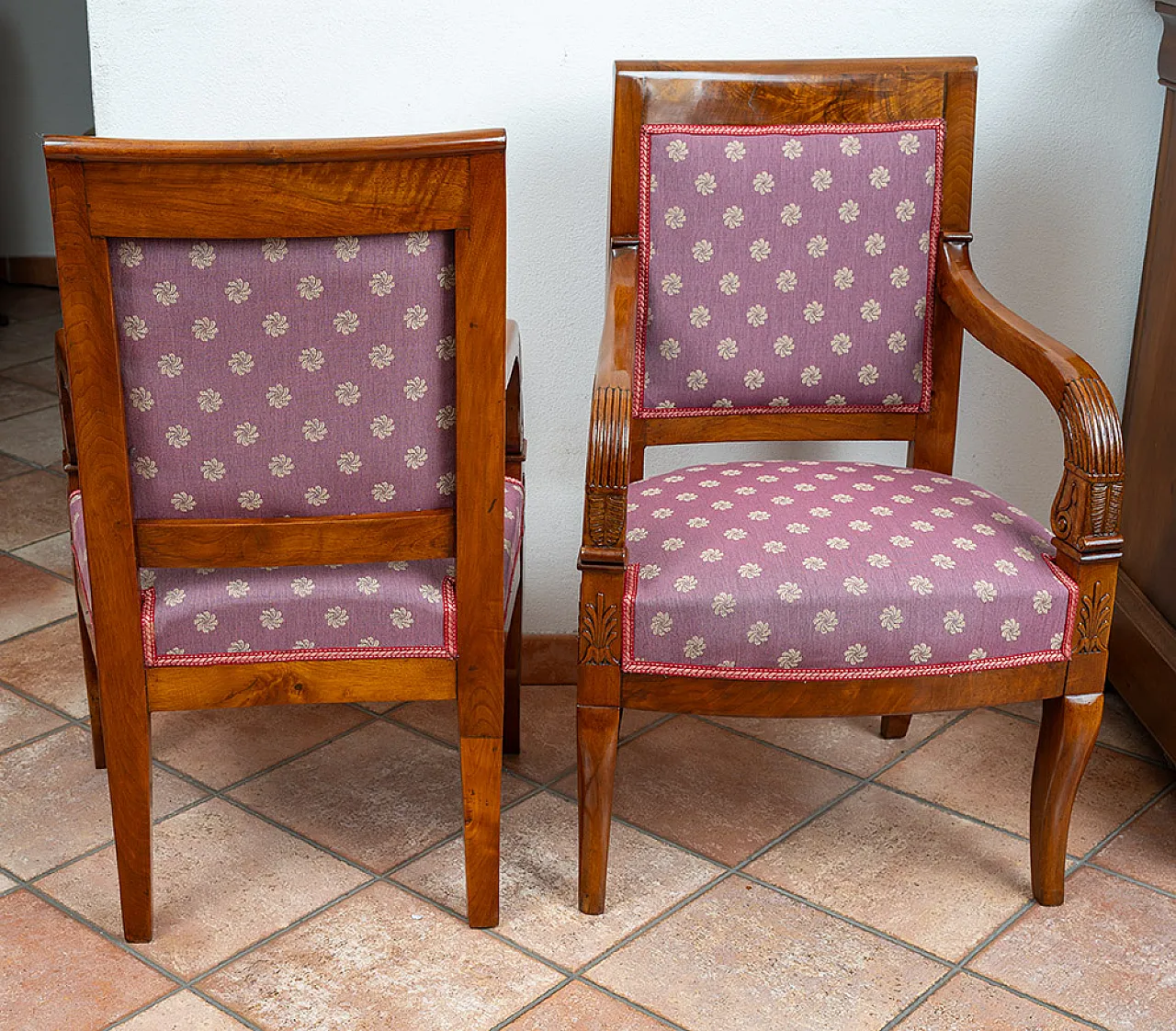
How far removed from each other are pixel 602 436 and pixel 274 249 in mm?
431

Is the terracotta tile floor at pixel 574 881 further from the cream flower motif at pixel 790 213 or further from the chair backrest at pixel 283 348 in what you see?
the cream flower motif at pixel 790 213

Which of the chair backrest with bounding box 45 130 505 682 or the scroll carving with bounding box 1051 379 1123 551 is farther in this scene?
the scroll carving with bounding box 1051 379 1123 551

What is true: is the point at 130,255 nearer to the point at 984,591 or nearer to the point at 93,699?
the point at 93,699

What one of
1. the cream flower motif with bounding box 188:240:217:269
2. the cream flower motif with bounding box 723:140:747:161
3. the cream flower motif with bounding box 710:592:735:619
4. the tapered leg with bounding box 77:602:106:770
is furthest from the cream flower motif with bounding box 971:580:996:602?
the tapered leg with bounding box 77:602:106:770

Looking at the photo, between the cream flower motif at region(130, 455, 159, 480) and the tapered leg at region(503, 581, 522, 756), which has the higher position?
the cream flower motif at region(130, 455, 159, 480)

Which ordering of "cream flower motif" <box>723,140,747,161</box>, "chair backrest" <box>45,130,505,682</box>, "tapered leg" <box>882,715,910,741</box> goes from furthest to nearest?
"tapered leg" <box>882,715,910,741</box>
"cream flower motif" <box>723,140,747,161</box>
"chair backrest" <box>45,130,505,682</box>

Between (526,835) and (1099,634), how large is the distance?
82 cm

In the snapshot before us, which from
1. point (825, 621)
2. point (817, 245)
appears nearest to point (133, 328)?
point (825, 621)

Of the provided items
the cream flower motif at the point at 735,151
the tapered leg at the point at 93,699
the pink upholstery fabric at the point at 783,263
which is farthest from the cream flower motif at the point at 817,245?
the tapered leg at the point at 93,699

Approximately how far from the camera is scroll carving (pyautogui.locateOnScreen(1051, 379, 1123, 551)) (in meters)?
1.70

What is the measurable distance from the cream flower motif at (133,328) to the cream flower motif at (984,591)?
0.98m

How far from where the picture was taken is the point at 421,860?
77.1 inches

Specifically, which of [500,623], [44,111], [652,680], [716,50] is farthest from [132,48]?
[44,111]

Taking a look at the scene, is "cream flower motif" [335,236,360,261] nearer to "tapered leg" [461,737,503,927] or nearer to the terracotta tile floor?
"tapered leg" [461,737,503,927]
